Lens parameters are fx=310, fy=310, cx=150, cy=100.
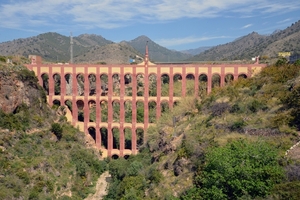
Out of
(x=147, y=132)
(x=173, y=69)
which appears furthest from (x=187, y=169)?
(x=173, y=69)

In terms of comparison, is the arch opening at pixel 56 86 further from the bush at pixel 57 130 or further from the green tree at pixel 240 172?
the green tree at pixel 240 172

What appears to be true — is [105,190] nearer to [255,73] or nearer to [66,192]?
[66,192]

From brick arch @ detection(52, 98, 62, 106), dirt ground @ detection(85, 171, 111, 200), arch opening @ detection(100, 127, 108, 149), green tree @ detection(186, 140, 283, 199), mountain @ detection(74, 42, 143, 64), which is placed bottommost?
dirt ground @ detection(85, 171, 111, 200)

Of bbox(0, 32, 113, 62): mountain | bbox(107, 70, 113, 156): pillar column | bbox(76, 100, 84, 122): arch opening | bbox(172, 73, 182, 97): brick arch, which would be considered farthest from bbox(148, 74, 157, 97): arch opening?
bbox(0, 32, 113, 62): mountain

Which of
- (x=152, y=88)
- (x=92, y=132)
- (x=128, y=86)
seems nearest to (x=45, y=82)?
(x=92, y=132)

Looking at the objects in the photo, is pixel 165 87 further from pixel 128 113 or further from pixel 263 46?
pixel 263 46

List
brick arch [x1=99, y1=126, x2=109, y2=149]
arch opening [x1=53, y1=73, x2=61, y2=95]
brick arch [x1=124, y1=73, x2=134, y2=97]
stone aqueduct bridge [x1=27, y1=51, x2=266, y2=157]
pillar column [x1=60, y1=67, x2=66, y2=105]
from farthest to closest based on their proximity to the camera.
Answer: brick arch [x1=124, y1=73, x2=134, y2=97] < arch opening [x1=53, y1=73, x2=61, y2=95] < brick arch [x1=99, y1=126, x2=109, y2=149] < pillar column [x1=60, y1=67, x2=66, y2=105] < stone aqueduct bridge [x1=27, y1=51, x2=266, y2=157]

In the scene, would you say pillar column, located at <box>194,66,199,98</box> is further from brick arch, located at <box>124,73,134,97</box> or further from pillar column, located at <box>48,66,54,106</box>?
pillar column, located at <box>48,66,54,106</box>

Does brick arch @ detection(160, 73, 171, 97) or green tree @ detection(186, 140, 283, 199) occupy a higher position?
brick arch @ detection(160, 73, 171, 97)

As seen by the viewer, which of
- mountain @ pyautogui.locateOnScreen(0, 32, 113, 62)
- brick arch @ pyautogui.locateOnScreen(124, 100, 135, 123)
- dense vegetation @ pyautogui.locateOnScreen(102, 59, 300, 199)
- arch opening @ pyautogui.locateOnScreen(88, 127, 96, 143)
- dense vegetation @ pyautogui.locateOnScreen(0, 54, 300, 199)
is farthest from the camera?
mountain @ pyautogui.locateOnScreen(0, 32, 113, 62)
